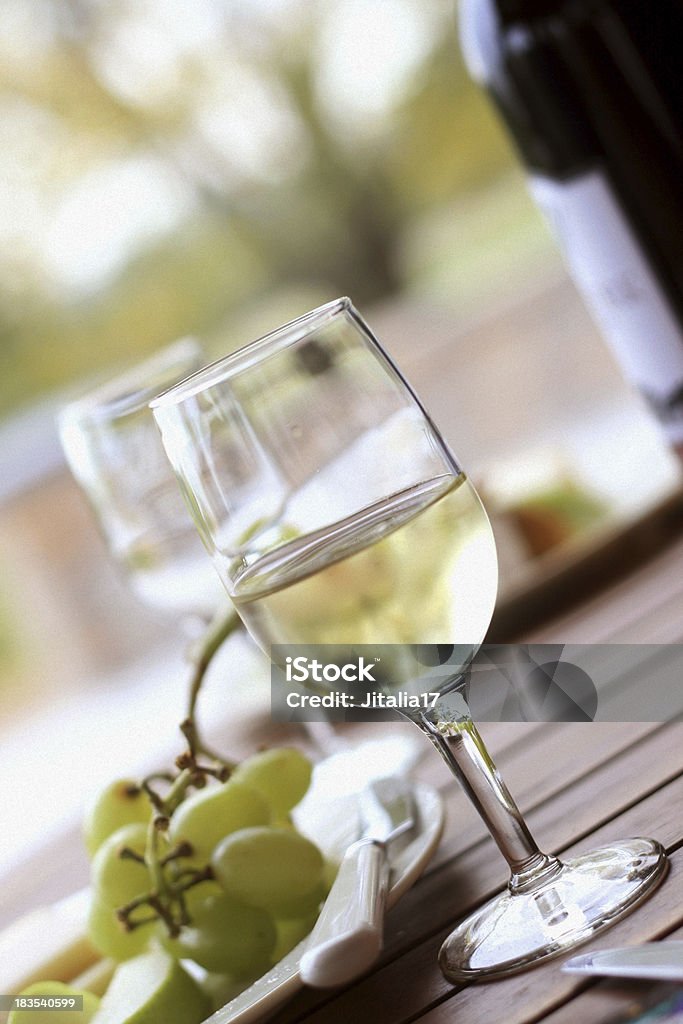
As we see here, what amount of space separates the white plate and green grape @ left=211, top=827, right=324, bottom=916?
0.03 m

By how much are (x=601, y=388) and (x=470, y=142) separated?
201 cm

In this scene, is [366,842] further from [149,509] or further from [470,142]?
[470,142]

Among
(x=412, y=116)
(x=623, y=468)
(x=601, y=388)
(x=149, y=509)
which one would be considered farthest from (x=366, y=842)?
(x=412, y=116)

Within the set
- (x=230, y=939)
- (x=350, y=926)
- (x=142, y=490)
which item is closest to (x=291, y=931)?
(x=230, y=939)

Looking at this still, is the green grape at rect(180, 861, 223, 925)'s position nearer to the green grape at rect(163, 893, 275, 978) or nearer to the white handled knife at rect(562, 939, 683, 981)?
the green grape at rect(163, 893, 275, 978)

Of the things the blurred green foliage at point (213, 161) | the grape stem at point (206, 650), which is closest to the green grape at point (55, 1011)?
the grape stem at point (206, 650)

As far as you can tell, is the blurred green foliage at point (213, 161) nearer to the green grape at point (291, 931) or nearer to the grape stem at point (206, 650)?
the grape stem at point (206, 650)

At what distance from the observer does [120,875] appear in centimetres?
57

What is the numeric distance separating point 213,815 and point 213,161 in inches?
222

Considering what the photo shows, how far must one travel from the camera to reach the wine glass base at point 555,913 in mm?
429

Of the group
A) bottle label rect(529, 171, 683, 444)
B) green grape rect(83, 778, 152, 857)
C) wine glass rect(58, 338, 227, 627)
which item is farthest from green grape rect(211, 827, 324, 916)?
bottle label rect(529, 171, 683, 444)

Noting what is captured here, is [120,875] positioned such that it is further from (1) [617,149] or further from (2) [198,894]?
(1) [617,149]

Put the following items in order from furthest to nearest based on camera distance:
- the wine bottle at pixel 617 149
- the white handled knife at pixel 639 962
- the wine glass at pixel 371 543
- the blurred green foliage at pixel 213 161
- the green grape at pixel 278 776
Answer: the blurred green foliage at pixel 213 161 < the wine bottle at pixel 617 149 < the green grape at pixel 278 776 < the wine glass at pixel 371 543 < the white handled knife at pixel 639 962

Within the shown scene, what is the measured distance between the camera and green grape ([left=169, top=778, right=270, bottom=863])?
560 mm
